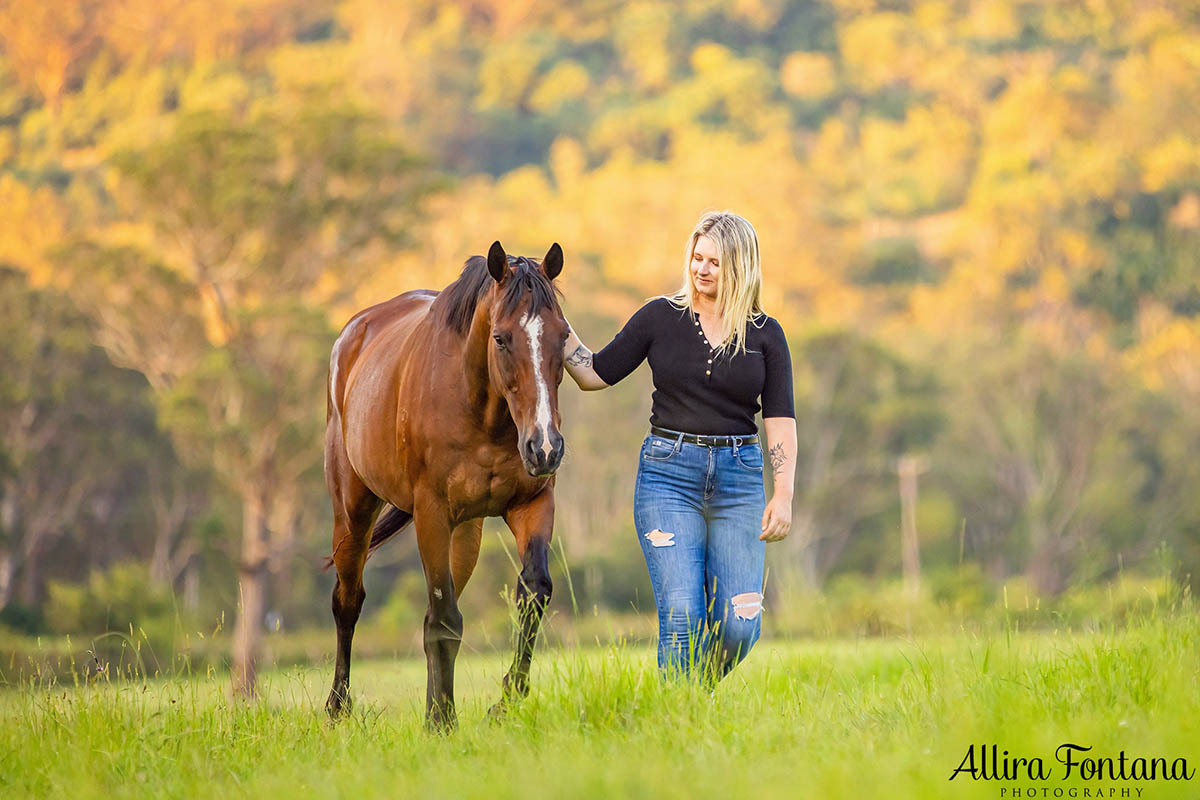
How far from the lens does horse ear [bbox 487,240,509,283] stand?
17.7 ft

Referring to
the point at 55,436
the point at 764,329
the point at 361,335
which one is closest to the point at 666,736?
the point at 764,329

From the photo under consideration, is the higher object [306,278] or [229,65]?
[229,65]

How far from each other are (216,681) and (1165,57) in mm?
80868

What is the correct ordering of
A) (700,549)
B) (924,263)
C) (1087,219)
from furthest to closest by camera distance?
(924,263), (1087,219), (700,549)

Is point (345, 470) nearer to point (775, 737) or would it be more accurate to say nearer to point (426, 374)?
point (426, 374)

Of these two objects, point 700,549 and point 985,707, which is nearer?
point 985,707

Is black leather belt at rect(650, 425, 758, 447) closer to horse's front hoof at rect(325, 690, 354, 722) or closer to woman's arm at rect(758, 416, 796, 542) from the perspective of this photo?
woman's arm at rect(758, 416, 796, 542)

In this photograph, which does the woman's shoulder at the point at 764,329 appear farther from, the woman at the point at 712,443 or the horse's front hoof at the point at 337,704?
the horse's front hoof at the point at 337,704

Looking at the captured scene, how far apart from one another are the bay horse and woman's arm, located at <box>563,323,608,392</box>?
163 millimetres

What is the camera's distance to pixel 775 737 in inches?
175

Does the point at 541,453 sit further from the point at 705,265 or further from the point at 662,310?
the point at 705,265

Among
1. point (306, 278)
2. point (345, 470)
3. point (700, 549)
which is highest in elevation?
point (306, 278)

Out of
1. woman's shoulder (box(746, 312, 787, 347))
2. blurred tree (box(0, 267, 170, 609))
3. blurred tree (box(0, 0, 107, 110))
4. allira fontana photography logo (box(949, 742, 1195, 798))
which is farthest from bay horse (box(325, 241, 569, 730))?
blurred tree (box(0, 0, 107, 110))

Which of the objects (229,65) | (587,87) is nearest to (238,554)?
(229,65)
